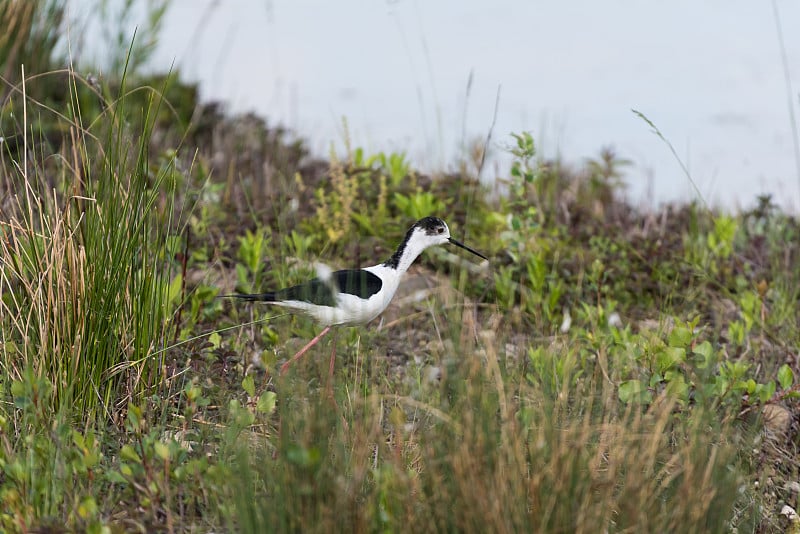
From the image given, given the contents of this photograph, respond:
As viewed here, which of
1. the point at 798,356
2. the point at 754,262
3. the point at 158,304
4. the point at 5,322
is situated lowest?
the point at 5,322

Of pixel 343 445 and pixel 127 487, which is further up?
pixel 343 445

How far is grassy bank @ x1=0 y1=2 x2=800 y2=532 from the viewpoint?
3.02m

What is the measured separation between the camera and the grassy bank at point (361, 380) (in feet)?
9.89

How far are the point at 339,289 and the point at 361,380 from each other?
0.49 metres

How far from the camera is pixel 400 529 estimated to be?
9.93 feet

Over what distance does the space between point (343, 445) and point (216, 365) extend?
1748 millimetres

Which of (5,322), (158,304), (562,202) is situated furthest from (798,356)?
(5,322)

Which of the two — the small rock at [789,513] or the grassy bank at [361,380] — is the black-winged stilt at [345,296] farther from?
the small rock at [789,513]

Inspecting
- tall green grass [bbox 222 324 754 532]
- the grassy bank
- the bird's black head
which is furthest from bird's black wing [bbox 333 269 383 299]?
tall green grass [bbox 222 324 754 532]

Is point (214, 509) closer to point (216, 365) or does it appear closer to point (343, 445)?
point (343, 445)

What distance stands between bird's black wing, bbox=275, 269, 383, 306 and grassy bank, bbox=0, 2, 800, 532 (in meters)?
0.24

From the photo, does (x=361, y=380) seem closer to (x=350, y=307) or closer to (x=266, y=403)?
(x=350, y=307)

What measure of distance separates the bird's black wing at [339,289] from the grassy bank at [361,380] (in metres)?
0.24

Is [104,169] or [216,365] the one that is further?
[216,365]
